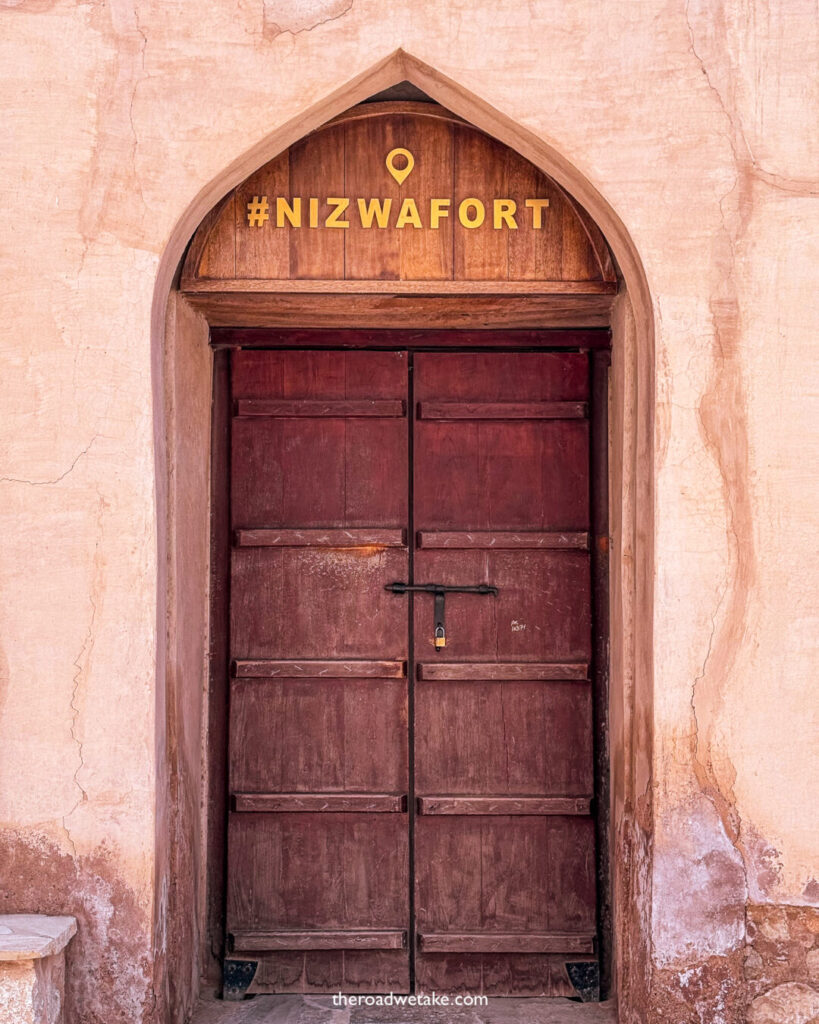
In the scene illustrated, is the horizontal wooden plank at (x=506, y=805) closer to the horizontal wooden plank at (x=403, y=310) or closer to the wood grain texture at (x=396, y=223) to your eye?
the horizontal wooden plank at (x=403, y=310)

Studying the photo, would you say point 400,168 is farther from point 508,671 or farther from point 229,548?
point 508,671

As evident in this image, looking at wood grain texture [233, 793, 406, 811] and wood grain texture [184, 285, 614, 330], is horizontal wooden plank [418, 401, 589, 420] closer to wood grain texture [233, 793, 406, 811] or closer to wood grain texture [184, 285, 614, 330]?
wood grain texture [184, 285, 614, 330]

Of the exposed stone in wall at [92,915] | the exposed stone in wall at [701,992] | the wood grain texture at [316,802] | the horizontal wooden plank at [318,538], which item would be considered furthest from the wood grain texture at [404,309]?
the exposed stone in wall at [701,992]

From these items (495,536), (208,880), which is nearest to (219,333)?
(495,536)

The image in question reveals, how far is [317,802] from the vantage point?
350cm

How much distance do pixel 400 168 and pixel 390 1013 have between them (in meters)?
2.80

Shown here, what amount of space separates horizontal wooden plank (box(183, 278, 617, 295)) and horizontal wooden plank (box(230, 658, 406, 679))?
1.29 meters

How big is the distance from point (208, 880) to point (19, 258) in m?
2.16

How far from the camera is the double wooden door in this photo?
3.49 meters

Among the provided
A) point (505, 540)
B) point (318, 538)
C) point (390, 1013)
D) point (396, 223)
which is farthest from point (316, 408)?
point (390, 1013)

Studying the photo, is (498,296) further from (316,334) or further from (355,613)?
(355,613)

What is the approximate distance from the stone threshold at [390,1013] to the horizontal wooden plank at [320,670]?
109cm

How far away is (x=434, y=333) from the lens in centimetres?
360

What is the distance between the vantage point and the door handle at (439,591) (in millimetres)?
3531
